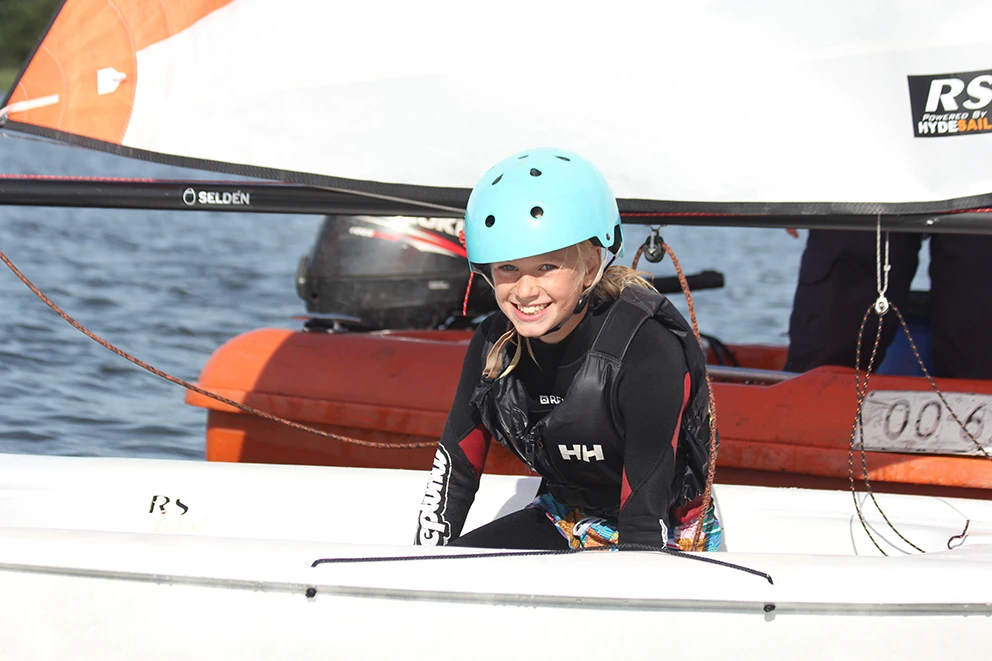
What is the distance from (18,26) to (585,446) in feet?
81.2

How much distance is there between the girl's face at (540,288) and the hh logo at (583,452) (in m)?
0.19

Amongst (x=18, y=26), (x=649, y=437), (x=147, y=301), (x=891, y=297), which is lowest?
(x=649, y=437)

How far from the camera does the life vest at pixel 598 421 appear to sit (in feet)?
6.61

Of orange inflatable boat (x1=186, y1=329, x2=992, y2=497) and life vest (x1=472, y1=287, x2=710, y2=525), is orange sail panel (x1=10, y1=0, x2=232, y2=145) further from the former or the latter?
life vest (x1=472, y1=287, x2=710, y2=525)

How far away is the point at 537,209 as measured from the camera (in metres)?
1.97

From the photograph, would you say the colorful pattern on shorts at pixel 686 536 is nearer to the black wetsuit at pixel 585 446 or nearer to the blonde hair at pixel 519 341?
the black wetsuit at pixel 585 446

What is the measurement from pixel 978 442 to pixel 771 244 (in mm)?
9074

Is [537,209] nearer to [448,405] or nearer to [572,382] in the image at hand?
[572,382]

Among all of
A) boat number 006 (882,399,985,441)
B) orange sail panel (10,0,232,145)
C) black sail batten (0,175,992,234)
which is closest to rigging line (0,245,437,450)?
black sail batten (0,175,992,234)

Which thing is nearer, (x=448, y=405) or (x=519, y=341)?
(x=519, y=341)

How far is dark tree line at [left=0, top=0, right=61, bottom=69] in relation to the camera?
24.0m

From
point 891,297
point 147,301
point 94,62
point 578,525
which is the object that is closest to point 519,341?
point 578,525

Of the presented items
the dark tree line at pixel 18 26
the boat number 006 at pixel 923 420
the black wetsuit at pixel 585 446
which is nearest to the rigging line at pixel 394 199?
the black wetsuit at pixel 585 446

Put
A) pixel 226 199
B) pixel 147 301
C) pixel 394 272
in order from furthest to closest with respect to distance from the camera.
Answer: pixel 147 301 < pixel 394 272 < pixel 226 199
